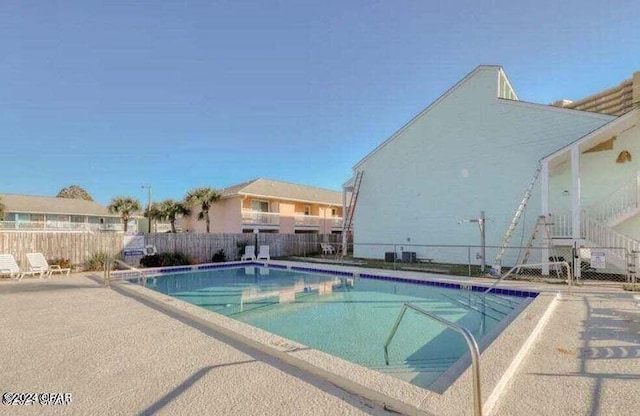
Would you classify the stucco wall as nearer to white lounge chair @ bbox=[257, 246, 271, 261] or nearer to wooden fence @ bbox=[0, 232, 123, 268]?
white lounge chair @ bbox=[257, 246, 271, 261]

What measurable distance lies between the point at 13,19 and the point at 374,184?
679 inches

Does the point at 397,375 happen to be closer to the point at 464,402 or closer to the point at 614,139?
the point at 464,402

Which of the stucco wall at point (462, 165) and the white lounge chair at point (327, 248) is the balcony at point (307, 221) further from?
the stucco wall at point (462, 165)

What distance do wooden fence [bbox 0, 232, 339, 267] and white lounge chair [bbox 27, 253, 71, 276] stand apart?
1147 millimetres

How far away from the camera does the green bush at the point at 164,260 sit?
1662 centimetres

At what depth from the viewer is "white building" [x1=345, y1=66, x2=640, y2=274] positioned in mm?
12336

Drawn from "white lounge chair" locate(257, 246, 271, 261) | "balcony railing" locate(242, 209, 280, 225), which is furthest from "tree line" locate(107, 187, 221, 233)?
"white lounge chair" locate(257, 246, 271, 261)

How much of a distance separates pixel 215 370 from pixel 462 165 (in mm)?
15510

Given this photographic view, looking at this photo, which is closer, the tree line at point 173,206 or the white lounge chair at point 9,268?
the white lounge chair at point 9,268

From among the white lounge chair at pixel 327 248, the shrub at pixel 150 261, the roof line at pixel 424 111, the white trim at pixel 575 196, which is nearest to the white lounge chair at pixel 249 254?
the shrub at pixel 150 261

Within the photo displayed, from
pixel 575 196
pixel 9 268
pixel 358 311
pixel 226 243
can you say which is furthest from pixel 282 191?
pixel 358 311

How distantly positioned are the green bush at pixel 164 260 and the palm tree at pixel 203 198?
10.7 meters

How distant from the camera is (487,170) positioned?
50.2ft

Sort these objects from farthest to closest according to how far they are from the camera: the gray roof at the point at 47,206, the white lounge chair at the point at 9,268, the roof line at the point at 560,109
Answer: the gray roof at the point at 47,206, the roof line at the point at 560,109, the white lounge chair at the point at 9,268
